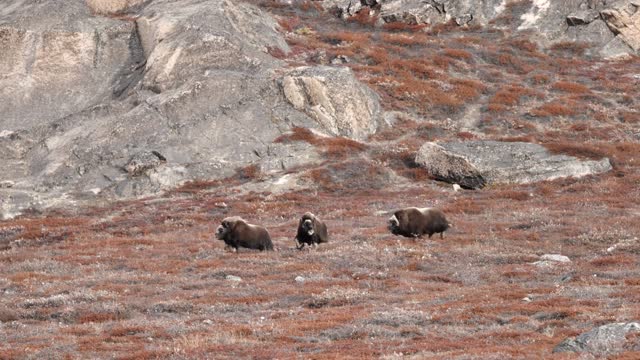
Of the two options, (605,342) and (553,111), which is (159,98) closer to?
(553,111)

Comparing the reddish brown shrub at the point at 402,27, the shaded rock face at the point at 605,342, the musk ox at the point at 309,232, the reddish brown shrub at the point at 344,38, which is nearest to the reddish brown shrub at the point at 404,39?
the reddish brown shrub at the point at 344,38

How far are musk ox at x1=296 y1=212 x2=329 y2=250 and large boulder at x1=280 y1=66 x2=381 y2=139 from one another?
3165 centimetres

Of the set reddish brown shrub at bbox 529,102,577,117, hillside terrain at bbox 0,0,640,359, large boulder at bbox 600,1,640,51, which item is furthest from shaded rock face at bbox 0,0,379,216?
large boulder at bbox 600,1,640,51

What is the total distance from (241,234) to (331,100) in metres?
35.0

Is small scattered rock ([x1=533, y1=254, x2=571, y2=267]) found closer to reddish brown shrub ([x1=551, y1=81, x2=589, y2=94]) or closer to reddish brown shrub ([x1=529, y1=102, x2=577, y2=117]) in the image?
reddish brown shrub ([x1=529, y1=102, x2=577, y2=117])

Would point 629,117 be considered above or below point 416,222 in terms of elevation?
below

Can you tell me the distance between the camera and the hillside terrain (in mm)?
21688

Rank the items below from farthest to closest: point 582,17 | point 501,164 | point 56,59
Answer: point 582,17 < point 56,59 < point 501,164

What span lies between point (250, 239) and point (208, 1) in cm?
4898

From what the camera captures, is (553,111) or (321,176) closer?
(321,176)

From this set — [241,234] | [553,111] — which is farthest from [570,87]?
[241,234]

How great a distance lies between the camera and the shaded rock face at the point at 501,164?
188 feet

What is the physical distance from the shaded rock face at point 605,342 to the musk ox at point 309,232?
63.2ft

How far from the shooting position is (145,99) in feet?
222
